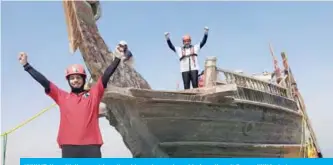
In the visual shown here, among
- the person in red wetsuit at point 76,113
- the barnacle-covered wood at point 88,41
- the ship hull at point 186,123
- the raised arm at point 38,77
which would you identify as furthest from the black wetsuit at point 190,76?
the raised arm at point 38,77

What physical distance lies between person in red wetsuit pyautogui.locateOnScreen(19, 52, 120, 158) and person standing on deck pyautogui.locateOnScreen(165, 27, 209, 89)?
462 cm

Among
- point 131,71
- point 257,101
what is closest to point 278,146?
point 257,101

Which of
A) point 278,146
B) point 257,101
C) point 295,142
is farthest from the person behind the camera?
point 295,142

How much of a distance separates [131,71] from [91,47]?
0.97m

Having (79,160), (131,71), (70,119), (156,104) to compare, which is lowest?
(79,160)

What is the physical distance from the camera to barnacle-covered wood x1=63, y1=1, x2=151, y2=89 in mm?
6758

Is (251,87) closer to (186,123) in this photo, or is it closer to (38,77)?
(186,123)

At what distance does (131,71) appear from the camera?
25.1 ft

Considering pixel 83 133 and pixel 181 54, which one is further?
pixel 181 54

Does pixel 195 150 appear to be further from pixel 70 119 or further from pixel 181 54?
pixel 70 119

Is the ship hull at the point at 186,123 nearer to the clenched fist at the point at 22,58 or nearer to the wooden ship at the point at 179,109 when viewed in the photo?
the wooden ship at the point at 179,109

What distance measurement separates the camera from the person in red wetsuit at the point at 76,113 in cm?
308

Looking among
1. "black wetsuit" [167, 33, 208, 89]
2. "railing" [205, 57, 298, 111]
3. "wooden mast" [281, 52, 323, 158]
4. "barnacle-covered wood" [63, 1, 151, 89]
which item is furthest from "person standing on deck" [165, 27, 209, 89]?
"wooden mast" [281, 52, 323, 158]

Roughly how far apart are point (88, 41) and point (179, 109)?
1864mm
